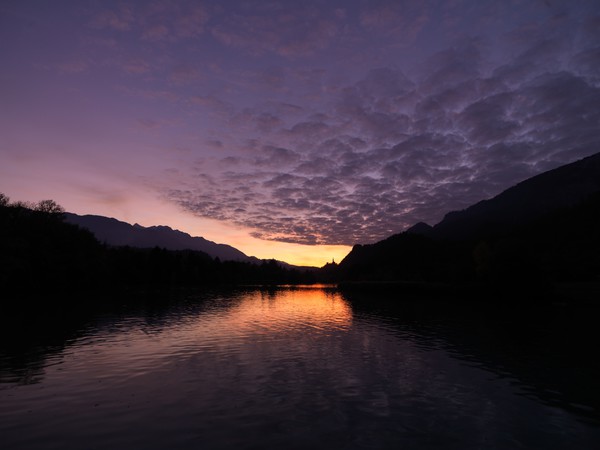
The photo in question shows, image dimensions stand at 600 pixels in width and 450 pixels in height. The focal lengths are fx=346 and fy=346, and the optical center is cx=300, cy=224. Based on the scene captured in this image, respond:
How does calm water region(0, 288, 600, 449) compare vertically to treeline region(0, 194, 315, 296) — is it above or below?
below

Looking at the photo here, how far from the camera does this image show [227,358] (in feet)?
113

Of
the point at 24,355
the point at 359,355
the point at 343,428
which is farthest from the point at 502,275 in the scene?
the point at 24,355

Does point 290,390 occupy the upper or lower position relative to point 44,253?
lower

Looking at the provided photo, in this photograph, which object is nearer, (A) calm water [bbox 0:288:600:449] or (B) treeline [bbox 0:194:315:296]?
(A) calm water [bbox 0:288:600:449]

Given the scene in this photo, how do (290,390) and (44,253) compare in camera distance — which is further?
(44,253)

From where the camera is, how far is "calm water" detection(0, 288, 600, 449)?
58.4 feet

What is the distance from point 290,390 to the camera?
25031 millimetres

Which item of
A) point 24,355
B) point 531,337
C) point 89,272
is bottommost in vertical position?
point 531,337

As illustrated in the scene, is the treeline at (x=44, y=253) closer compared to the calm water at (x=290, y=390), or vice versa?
the calm water at (x=290, y=390)

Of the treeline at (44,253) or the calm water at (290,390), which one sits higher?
the treeline at (44,253)

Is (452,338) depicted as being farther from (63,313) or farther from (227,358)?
(63,313)

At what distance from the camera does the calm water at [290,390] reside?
1781cm

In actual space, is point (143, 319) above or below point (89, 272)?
below

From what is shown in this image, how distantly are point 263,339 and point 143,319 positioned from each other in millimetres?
27661
